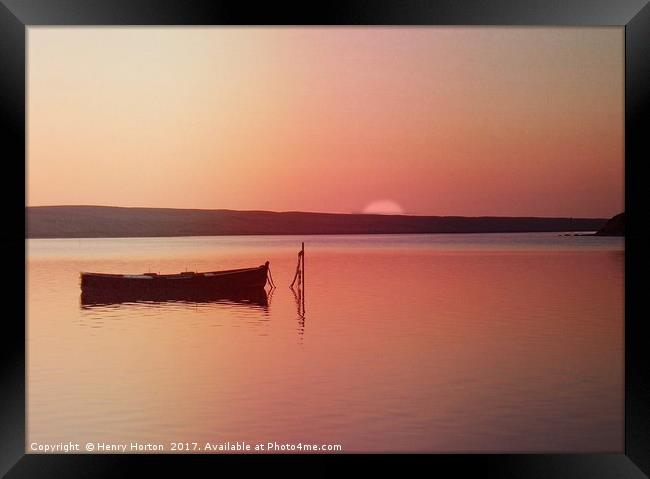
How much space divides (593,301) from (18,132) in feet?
51.6

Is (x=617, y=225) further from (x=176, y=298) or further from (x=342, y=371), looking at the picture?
(x=342, y=371)

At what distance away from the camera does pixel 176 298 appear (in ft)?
58.2

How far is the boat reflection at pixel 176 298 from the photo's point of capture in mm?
17328

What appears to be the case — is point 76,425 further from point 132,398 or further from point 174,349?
point 174,349

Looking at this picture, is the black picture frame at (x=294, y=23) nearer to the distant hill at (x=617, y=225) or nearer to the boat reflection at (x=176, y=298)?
the distant hill at (x=617, y=225)

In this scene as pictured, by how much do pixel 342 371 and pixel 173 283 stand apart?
28.7 feet

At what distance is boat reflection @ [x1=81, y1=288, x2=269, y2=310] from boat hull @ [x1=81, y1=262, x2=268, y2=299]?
3 centimetres

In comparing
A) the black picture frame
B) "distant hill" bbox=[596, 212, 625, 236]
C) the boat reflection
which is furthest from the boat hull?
the black picture frame

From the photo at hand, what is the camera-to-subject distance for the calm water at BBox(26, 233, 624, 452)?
6816mm

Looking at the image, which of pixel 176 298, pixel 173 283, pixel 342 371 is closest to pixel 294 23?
pixel 342 371

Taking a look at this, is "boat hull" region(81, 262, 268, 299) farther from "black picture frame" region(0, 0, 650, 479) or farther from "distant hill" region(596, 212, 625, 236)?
"black picture frame" region(0, 0, 650, 479)

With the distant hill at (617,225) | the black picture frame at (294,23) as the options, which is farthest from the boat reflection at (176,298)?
the black picture frame at (294,23)

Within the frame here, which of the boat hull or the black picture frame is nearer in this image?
the black picture frame

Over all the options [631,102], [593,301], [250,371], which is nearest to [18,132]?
[631,102]
